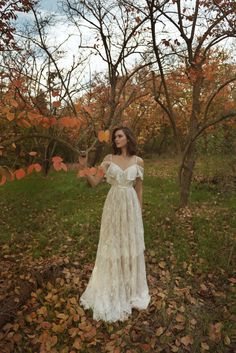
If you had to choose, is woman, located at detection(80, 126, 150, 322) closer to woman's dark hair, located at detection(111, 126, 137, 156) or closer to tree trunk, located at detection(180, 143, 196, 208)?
woman's dark hair, located at detection(111, 126, 137, 156)

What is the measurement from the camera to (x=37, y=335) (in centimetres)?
394

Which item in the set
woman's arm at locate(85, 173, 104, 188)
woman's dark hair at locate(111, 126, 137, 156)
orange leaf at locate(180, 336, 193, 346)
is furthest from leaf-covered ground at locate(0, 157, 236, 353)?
woman's dark hair at locate(111, 126, 137, 156)

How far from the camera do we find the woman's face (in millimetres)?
4082

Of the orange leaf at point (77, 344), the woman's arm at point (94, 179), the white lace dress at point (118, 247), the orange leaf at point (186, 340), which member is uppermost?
the woman's arm at point (94, 179)

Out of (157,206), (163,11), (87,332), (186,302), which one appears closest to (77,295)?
(87,332)

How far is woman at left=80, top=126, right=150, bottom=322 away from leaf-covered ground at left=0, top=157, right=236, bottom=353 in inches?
10.0

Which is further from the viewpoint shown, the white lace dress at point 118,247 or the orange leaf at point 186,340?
the white lace dress at point 118,247

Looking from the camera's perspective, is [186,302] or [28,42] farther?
[28,42]

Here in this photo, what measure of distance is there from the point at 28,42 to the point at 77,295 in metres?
11.5

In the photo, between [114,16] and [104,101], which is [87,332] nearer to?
[114,16]

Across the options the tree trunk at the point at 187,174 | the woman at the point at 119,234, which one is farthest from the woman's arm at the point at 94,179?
the tree trunk at the point at 187,174

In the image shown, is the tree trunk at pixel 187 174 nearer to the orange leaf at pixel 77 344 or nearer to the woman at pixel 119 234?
the woman at pixel 119 234

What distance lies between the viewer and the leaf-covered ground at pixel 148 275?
3.86 metres

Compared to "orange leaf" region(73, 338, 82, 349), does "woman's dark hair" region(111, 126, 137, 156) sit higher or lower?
higher
